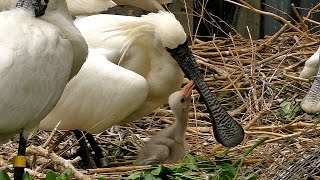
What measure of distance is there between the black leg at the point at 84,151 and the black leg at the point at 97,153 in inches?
1.1

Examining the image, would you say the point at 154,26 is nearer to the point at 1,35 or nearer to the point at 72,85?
the point at 72,85

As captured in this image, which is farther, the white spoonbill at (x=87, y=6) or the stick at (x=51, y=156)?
the white spoonbill at (x=87, y=6)

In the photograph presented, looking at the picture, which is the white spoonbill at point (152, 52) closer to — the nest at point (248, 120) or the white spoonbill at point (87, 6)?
the nest at point (248, 120)

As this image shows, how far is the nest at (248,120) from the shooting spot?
203 inches

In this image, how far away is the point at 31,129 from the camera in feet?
15.7

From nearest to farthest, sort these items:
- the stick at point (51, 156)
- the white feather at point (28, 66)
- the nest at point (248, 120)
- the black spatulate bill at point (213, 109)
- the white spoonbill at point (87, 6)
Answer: the white feather at point (28, 66), the stick at point (51, 156), the nest at point (248, 120), the black spatulate bill at point (213, 109), the white spoonbill at point (87, 6)

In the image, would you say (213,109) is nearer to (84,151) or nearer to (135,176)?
(84,151)

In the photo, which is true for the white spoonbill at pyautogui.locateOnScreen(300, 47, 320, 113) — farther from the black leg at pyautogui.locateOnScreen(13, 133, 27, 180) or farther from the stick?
the black leg at pyautogui.locateOnScreen(13, 133, 27, 180)

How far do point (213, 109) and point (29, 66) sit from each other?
5.77 ft

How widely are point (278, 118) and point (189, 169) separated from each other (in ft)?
4.45

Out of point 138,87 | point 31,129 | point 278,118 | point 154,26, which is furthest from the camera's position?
point 278,118

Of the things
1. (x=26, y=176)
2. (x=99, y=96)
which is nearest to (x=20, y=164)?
(x=26, y=176)

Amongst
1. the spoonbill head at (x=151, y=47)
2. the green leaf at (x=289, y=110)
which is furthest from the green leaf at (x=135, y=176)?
the green leaf at (x=289, y=110)

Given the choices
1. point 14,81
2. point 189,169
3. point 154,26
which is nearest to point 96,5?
point 154,26
